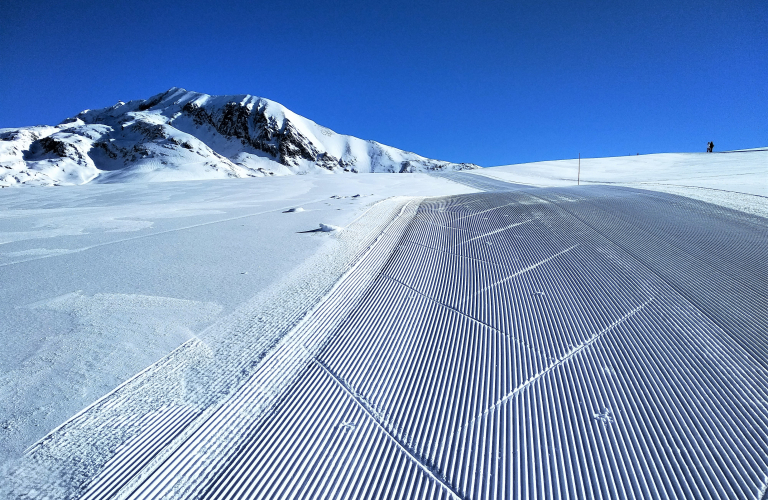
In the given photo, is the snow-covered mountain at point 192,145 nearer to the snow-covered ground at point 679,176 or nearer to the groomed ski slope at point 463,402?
the snow-covered ground at point 679,176

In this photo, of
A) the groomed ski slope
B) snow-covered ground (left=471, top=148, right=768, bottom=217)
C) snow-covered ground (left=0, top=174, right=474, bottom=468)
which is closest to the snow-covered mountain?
snow-covered ground (left=471, top=148, right=768, bottom=217)

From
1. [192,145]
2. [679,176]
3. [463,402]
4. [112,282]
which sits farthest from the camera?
[192,145]

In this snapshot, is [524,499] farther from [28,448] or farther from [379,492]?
[28,448]

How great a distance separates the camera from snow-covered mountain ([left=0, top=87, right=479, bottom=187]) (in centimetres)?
5473

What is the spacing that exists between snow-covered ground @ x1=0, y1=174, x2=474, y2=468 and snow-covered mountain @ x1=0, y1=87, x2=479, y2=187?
43.3m

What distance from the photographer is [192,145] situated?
218 ft

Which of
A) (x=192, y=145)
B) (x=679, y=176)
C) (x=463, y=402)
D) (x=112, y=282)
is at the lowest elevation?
(x=463, y=402)

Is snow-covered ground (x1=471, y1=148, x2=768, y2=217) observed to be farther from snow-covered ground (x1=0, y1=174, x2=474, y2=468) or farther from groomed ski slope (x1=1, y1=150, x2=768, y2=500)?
snow-covered ground (x1=0, y1=174, x2=474, y2=468)

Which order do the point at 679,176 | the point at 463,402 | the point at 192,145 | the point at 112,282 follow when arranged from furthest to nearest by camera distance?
the point at 192,145, the point at 679,176, the point at 112,282, the point at 463,402

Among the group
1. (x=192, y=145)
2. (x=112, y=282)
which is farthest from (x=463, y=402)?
(x=192, y=145)

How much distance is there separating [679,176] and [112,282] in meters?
18.2

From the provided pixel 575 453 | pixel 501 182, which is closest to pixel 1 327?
pixel 575 453

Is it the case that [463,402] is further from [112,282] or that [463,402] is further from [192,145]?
[192,145]

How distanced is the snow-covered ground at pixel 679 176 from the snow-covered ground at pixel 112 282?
793cm
